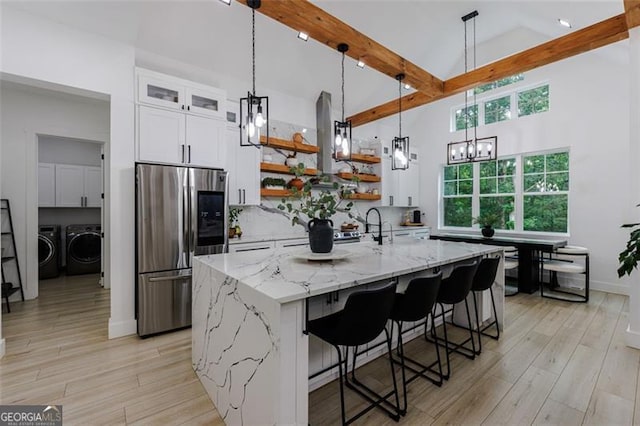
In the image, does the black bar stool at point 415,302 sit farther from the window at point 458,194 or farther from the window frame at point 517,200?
the window at point 458,194

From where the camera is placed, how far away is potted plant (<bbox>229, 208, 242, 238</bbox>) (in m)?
4.28

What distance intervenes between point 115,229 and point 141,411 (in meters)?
1.86

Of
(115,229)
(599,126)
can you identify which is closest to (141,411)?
(115,229)

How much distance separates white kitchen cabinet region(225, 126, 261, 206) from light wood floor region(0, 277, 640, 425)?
1.89m

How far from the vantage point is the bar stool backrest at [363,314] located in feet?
5.16

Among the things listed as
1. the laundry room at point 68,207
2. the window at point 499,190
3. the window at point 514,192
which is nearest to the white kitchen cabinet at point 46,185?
the laundry room at point 68,207

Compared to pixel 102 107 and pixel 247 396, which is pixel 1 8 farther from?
pixel 247 396

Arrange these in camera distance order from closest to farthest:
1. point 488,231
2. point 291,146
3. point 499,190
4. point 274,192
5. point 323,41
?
point 323,41 < point 274,192 < point 291,146 < point 488,231 < point 499,190

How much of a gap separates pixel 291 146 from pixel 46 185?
4.94 meters

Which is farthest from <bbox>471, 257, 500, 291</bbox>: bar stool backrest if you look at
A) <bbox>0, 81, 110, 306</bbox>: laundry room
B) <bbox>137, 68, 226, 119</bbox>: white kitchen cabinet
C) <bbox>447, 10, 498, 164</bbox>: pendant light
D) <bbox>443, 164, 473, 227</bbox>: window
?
<bbox>0, 81, 110, 306</bbox>: laundry room

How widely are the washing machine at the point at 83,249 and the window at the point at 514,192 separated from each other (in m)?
7.35

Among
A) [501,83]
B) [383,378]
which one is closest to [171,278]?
[383,378]

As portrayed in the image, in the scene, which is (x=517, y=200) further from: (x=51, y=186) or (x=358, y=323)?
(x=51, y=186)

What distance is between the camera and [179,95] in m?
3.33
